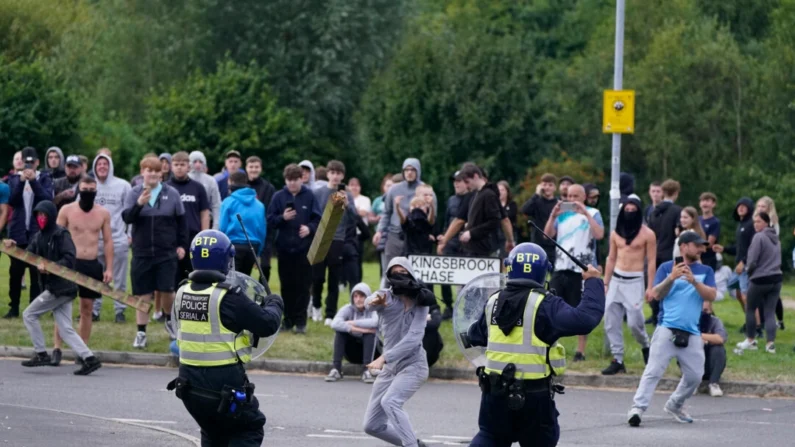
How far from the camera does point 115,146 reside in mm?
47156

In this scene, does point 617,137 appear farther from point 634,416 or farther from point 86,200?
point 86,200

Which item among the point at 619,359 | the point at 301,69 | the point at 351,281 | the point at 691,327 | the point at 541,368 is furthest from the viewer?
the point at 301,69

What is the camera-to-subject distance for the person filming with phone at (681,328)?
12359 mm

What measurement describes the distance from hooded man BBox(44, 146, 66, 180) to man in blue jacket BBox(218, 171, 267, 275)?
3.53 meters

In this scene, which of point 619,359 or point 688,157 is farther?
point 688,157

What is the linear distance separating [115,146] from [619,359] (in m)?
34.5

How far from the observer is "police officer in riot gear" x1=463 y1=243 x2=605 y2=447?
8328 mm

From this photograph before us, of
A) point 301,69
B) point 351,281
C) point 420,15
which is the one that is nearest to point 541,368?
point 351,281

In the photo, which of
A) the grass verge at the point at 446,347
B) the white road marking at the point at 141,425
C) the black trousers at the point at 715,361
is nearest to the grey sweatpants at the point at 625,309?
the grass verge at the point at 446,347

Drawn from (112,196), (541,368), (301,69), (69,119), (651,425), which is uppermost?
(301,69)

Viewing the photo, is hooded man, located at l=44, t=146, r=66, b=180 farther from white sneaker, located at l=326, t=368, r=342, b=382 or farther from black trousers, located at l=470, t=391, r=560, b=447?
black trousers, located at l=470, t=391, r=560, b=447

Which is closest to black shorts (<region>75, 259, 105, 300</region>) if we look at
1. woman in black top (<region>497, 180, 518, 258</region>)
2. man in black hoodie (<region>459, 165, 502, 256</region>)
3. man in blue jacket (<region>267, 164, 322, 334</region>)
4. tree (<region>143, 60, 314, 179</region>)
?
man in blue jacket (<region>267, 164, 322, 334</region>)

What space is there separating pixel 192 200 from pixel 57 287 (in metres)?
2.77

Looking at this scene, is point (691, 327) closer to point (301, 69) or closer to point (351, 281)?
point (351, 281)
